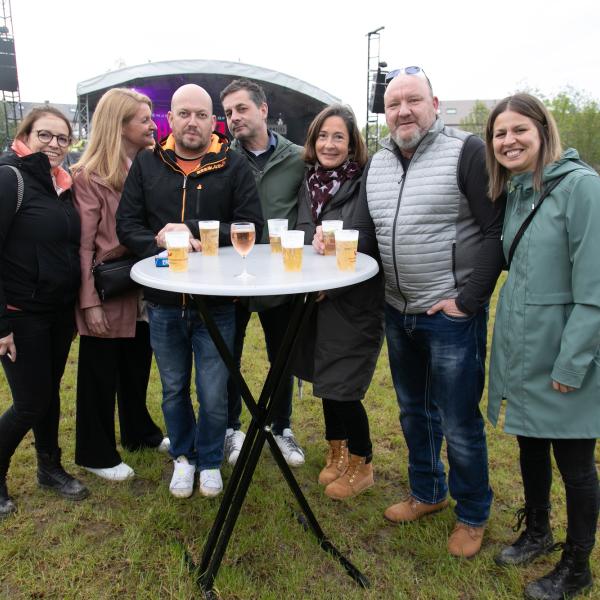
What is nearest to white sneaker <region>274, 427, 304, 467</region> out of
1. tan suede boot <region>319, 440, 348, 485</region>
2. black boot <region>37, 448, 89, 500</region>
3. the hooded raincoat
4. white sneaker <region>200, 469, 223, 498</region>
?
tan suede boot <region>319, 440, 348, 485</region>

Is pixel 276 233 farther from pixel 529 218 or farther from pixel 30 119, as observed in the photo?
pixel 30 119

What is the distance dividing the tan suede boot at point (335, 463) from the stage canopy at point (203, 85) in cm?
839

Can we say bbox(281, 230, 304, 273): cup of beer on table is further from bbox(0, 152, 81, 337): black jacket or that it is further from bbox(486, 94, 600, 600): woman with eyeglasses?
bbox(0, 152, 81, 337): black jacket

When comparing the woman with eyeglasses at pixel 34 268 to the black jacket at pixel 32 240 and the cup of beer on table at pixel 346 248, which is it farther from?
the cup of beer on table at pixel 346 248

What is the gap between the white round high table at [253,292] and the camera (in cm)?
156

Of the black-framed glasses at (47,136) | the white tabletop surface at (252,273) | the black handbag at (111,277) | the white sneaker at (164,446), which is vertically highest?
the black-framed glasses at (47,136)

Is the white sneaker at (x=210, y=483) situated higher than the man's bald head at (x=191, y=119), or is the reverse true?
the man's bald head at (x=191, y=119)

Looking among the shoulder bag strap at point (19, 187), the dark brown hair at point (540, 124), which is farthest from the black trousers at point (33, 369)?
the dark brown hair at point (540, 124)

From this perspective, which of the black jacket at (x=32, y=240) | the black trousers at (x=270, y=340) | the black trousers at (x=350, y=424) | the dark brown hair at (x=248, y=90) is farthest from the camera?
the black trousers at (x=270, y=340)

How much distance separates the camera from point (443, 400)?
2068mm

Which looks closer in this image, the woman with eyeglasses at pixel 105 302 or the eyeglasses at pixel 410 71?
the eyeglasses at pixel 410 71

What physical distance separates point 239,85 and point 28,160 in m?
1.11

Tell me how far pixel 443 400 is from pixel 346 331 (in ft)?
1.72

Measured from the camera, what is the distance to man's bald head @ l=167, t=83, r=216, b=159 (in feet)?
7.45
